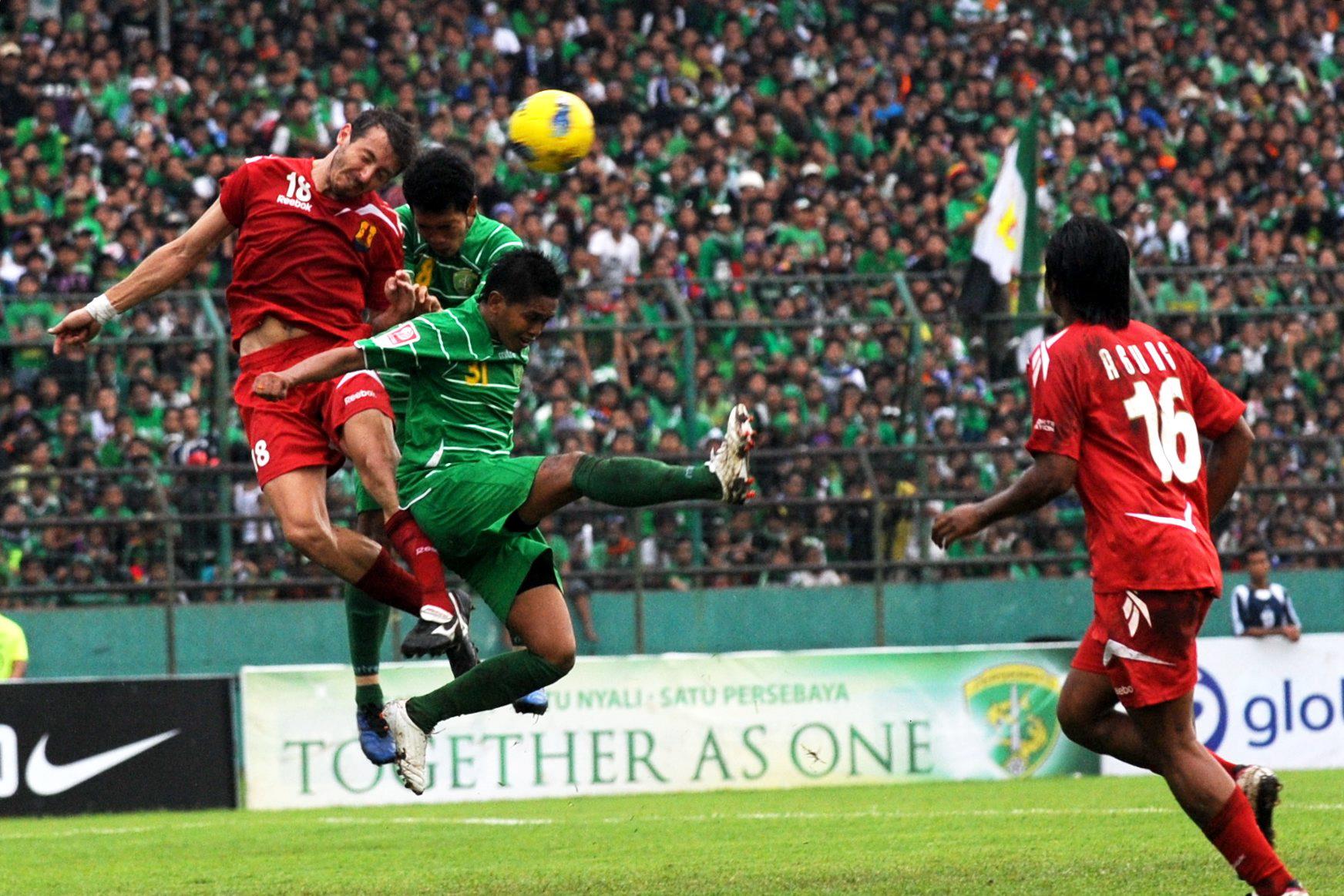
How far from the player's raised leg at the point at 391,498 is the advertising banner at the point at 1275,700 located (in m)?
8.02

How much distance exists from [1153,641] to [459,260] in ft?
11.9

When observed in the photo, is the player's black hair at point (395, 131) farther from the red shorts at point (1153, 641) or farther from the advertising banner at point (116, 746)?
the advertising banner at point (116, 746)

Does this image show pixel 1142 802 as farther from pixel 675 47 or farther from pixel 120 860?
pixel 675 47

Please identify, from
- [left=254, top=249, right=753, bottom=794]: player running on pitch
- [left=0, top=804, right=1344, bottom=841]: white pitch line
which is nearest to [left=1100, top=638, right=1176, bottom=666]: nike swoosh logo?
[left=254, top=249, right=753, bottom=794]: player running on pitch

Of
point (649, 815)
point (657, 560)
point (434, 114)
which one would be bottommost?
point (649, 815)

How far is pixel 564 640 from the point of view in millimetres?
8234

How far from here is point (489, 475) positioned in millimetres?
8023

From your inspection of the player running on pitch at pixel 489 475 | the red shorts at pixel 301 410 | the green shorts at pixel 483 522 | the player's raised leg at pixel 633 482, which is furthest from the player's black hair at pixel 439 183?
the player's raised leg at pixel 633 482

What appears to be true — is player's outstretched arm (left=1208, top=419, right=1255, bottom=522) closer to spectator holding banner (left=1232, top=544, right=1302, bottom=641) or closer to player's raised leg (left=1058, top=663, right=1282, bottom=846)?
player's raised leg (left=1058, top=663, right=1282, bottom=846)

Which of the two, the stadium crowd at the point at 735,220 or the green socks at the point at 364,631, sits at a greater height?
the stadium crowd at the point at 735,220

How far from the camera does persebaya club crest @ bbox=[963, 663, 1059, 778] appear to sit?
14.7 m

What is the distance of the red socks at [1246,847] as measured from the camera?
6461 millimetres

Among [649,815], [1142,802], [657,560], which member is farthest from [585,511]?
[1142,802]

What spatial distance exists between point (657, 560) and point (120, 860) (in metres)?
6.65
